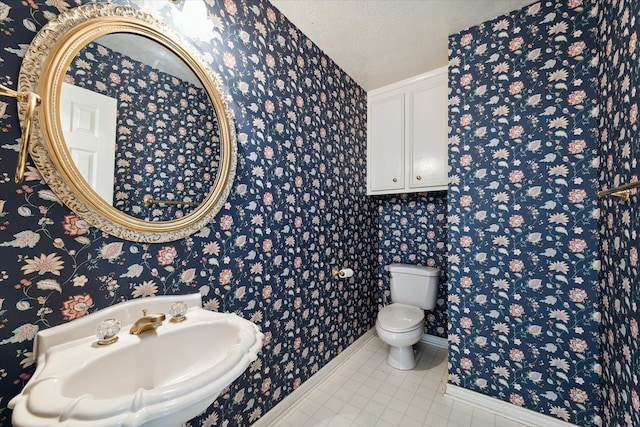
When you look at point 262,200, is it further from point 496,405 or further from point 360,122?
point 496,405

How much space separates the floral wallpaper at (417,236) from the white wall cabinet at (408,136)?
1.04ft

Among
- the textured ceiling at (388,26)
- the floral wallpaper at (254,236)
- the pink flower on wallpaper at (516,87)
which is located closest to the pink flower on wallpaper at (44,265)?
the floral wallpaper at (254,236)

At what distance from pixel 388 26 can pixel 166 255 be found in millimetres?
1898

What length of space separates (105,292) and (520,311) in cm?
209

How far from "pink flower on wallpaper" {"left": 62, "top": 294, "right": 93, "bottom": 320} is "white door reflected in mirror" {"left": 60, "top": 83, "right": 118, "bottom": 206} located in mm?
329

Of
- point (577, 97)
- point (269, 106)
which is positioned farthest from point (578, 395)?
point (269, 106)

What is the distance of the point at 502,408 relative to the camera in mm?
1604

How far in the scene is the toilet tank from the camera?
2254mm

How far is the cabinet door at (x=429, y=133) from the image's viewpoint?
6.88 feet

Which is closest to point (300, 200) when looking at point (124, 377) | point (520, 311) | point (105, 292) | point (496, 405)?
point (105, 292)

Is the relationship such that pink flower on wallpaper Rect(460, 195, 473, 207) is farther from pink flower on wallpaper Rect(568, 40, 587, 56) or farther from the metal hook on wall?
the metal hook on wall

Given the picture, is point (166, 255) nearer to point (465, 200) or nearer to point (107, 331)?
point (107, 331)

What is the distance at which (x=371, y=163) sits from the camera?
2.50 meters

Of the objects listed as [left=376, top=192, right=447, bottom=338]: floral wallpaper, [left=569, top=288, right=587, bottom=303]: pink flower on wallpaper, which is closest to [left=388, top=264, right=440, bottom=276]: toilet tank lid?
[left=376, top=192, right=447, bottom=338]: floral wallpaper
